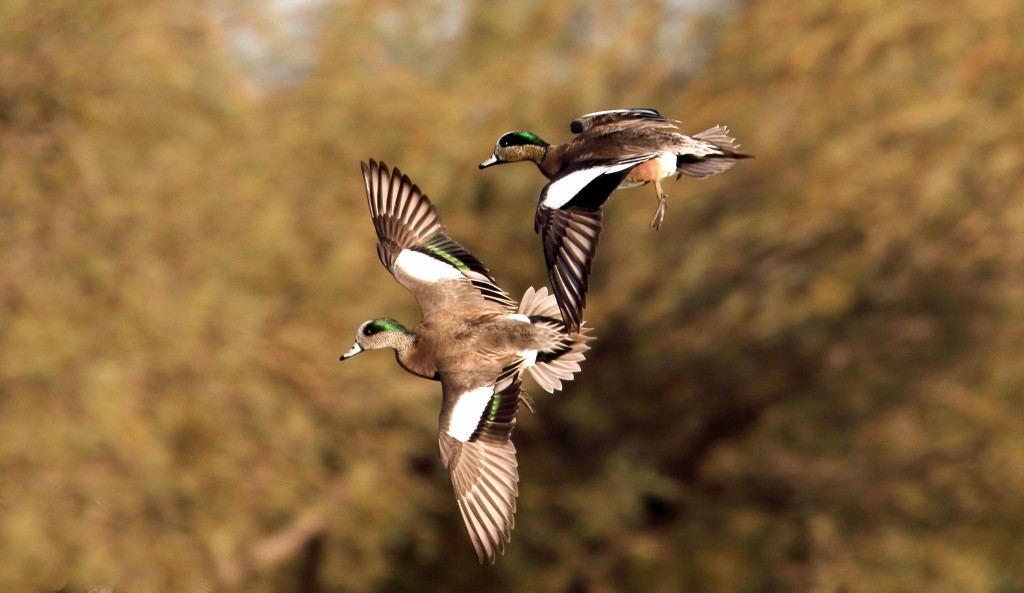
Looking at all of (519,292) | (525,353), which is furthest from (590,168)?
(519,292)

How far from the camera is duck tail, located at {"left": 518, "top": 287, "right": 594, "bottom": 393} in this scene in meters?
3.69

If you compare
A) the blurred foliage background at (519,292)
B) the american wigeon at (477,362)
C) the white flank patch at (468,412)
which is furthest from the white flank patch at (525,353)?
the blurred foliage background at (519,292)

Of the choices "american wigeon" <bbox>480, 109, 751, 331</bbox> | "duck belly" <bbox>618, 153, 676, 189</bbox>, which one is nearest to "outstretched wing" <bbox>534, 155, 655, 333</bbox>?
"american wigeon" <bbox>480, 109, 751, 331</bbox>

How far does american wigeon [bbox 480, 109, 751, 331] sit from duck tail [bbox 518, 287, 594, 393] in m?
0.38

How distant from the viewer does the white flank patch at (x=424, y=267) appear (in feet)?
13.1

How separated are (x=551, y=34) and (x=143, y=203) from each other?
9.17 ft

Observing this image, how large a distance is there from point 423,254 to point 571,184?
1.06 meters

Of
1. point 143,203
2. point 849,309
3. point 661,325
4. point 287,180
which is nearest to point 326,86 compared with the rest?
point 287,180

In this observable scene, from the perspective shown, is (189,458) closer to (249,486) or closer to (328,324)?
(249,486)

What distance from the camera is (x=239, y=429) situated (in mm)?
8359

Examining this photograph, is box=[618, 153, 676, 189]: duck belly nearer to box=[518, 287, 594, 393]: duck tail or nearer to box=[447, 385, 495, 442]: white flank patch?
box=[518, 287, 594, 393]: duck tail

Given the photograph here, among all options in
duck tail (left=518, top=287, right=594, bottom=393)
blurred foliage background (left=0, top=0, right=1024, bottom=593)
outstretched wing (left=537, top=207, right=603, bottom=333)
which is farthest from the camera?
blurred foliage background (left=0, top=0, right=1024, bottom=593)

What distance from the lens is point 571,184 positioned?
3.21 m

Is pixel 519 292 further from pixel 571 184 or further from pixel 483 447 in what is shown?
pixel 571 184
